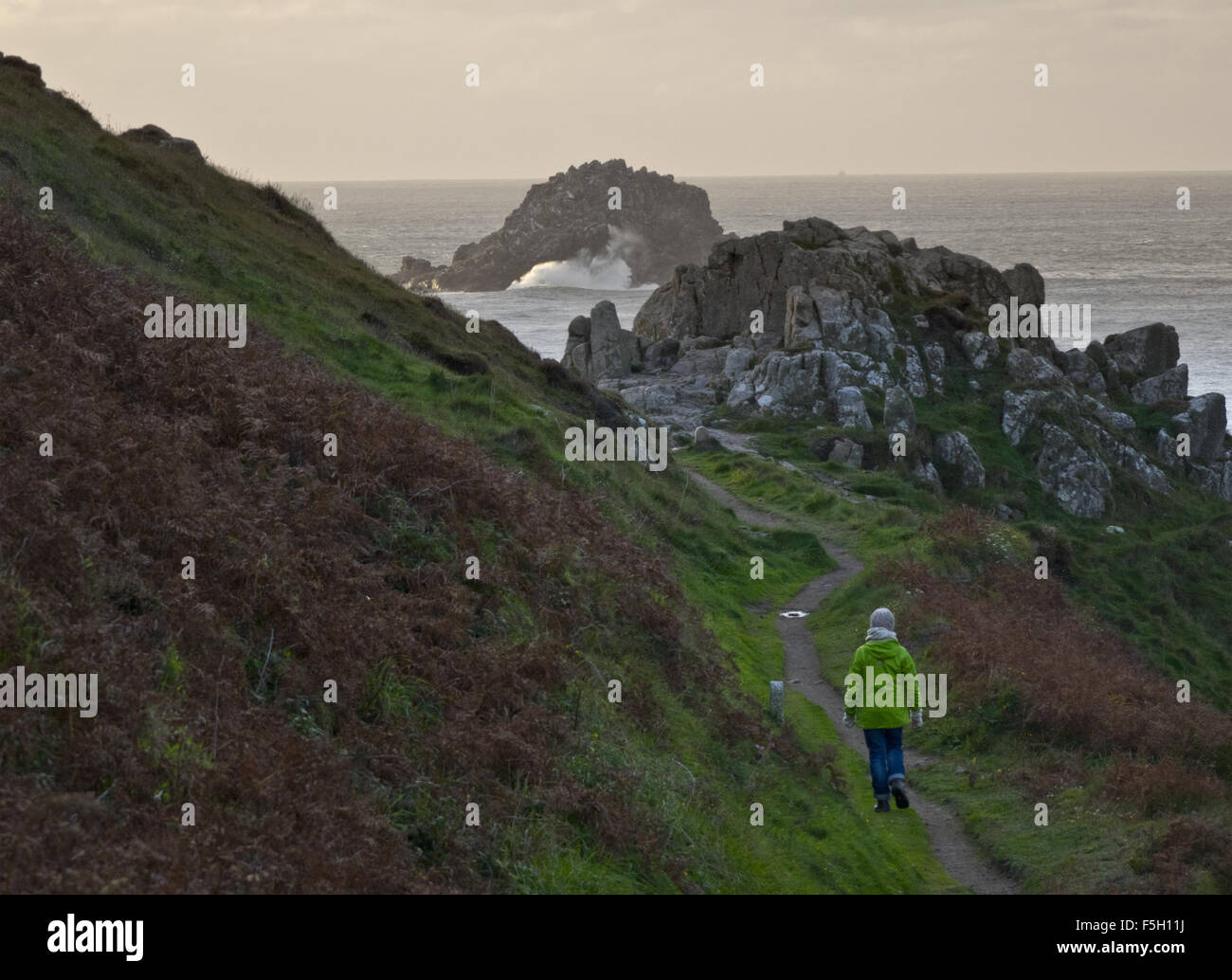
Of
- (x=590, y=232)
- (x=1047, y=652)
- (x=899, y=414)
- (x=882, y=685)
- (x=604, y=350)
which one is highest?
(x=590, y=232)

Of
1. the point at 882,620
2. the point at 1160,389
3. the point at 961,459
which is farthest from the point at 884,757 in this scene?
the point at 1160,389

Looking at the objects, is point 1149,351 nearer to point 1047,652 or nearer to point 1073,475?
point 1073,475

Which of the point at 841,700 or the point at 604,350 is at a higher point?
the point at 604,350

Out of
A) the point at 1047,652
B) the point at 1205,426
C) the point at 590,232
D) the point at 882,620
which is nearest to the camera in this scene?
the point at 882,620

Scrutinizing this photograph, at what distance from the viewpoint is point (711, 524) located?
29641 mm

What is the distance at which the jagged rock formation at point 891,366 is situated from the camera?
1955 inches

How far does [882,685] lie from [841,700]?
6436mm

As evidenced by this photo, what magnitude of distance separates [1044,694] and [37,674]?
53.0 feet

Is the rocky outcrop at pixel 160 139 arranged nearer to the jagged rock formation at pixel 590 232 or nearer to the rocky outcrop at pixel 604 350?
the rocky outcrop at pixel 604 350

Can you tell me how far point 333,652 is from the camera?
446 inches

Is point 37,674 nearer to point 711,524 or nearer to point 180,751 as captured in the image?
point 180,751

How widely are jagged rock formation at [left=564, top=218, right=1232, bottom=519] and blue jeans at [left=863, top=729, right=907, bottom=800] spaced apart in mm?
30488

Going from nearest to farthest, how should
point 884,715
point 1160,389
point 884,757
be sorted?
point 884,715, point 884,757, point 1160,389
